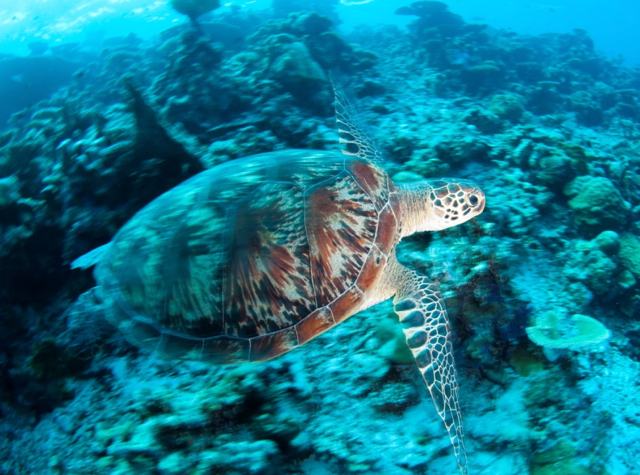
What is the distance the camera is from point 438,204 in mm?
2488

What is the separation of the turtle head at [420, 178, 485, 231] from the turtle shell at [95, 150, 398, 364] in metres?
0.73

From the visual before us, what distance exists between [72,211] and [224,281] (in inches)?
103

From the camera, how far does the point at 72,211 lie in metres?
3.19

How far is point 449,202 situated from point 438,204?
11 cm

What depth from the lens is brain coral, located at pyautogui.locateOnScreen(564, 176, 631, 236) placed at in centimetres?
335

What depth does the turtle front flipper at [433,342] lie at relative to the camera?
1692 mm

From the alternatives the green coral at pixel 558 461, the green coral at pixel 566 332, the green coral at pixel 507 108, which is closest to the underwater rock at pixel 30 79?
the green coral at pixel 507 108

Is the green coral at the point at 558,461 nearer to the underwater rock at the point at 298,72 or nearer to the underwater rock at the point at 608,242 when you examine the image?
the underwater rock at the point at 608,242

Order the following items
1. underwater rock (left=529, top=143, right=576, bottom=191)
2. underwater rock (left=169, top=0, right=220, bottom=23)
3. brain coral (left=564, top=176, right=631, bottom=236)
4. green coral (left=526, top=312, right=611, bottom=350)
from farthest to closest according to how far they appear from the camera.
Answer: underwater rock (left=169, top=0, right=220, bottom=23)
underwater rock (left=529, top=143, right=576, bottom=191)
brain coral (left=564, top=176, right=631, bottom=236)
green coral (left=526, top=312, right=611, bottom=350)

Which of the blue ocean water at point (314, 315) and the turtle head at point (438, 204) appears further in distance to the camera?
the turtle head at point (438, 204)

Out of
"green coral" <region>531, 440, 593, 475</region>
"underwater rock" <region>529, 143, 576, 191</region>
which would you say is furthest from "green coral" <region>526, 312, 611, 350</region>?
"underwater rock" <region>529, 143, 576, 191</region>

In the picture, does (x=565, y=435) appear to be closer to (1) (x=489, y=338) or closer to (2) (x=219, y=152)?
(1) (x=489, y=338)

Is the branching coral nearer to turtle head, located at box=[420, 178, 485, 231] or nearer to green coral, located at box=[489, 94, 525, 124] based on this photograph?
turtle head, located at box=[420, 178, 485, 231]

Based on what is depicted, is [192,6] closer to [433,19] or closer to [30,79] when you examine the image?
[433,19]
